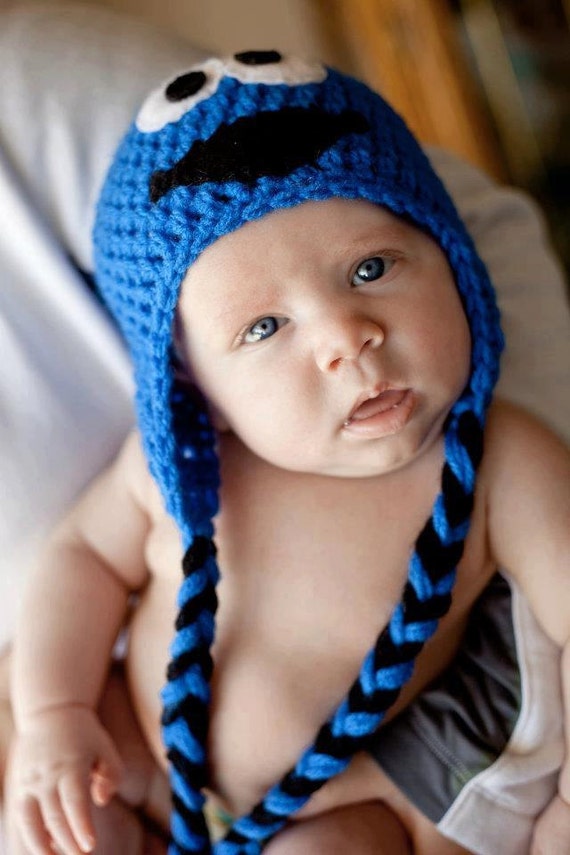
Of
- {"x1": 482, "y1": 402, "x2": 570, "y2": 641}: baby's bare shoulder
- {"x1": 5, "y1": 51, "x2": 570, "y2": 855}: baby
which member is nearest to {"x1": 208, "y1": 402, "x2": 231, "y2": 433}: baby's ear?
{"x1": 5, "y1": 51, "x2": 570, "y2": 855}: baby

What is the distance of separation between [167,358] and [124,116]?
0.31 meters

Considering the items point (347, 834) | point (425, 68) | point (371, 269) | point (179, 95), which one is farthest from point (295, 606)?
point (425, 68)

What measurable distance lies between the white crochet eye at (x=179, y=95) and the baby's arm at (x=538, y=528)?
36cm

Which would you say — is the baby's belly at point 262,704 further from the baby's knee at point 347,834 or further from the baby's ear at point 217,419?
the baby's ear at point 217,419

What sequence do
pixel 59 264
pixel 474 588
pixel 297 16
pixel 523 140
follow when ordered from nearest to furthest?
pixel 474 588 < pixel 59 264 < pixel 523 140 < pixel 297 16

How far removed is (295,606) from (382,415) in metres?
0.19

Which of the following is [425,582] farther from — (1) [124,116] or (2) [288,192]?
(1) [124,116]

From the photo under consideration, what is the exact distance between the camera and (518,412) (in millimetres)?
851

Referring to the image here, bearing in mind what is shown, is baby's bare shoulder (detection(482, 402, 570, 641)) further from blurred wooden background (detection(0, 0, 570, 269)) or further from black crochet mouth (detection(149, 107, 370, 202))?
blurred wooden background (detection(0, 0, 570, 269))

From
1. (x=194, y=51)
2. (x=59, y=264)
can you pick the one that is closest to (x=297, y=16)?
(x=194, y=51)

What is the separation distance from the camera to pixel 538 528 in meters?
0.77

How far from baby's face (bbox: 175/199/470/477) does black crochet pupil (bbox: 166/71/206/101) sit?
0.43ft

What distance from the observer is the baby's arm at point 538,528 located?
0.76 meters

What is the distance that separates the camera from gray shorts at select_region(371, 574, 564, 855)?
78 cm
